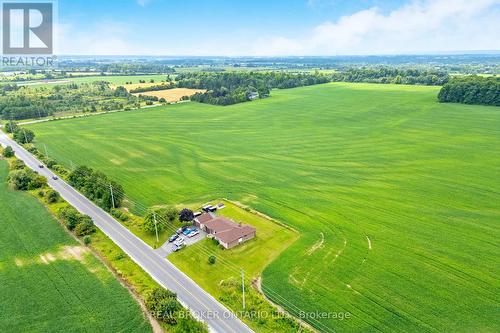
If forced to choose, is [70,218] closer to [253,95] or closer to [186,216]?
A: [186,216]

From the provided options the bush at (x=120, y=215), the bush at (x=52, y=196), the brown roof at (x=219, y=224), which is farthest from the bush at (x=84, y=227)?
the brown roof at (x=219, y=224)

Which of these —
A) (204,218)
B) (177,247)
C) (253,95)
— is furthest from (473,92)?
(177,247)

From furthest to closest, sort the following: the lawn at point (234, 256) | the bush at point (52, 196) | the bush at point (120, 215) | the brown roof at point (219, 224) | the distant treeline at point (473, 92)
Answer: the distant treeline at point (473, 92), the bush at point (52, 196), the bush at point (120, 215), the brown roof at point (219, 224), the lawn at point (234, 256)

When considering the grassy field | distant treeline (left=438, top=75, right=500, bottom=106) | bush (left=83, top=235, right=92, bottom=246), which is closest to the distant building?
the grassy field

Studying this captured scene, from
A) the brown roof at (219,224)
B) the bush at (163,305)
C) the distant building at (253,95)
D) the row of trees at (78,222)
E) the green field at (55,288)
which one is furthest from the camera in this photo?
the distant building at (253,95)

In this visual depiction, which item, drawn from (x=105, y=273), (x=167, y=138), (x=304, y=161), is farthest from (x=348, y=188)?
(x=167, y=138)

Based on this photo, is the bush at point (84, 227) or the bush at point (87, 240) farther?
the bush at point (84, 227)

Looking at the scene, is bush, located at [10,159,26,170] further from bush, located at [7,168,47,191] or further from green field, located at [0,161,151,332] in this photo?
green field, located at [0,161,151,332]

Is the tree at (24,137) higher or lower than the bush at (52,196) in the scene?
higher

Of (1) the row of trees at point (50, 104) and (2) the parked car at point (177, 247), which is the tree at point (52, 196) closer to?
(2) the parked car at point (177, 247)
